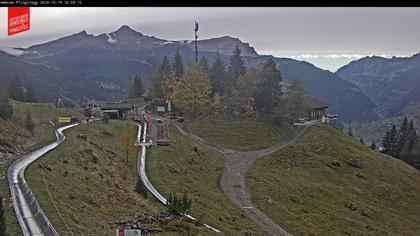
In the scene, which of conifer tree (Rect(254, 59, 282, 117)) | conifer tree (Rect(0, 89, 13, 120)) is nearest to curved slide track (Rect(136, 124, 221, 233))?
conifer tree (Rect(0, 89, 13, 120))

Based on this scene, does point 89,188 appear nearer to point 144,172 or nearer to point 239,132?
point 144,172

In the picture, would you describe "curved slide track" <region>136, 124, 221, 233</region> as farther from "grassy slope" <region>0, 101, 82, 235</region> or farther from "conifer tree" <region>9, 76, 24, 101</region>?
"conifer tree" <region>9, 76, 24, 101</region>

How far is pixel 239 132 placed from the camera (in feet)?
235

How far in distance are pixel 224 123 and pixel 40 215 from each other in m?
55.3

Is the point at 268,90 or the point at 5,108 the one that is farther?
the point at 268,90

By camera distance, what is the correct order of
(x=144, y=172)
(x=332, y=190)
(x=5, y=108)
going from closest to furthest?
(x=144, y=172) < (x=5, y=108) < (x=332, y=190)

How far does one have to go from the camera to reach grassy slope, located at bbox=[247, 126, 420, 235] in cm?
4228

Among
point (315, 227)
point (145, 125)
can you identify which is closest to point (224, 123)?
point (145, 125)

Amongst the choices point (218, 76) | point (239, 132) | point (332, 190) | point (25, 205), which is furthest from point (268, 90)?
point (25, 205)

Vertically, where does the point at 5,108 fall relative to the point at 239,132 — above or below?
above

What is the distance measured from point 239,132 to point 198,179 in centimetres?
2623

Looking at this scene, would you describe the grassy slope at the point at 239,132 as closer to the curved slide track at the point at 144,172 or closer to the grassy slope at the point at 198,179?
the grassy slope at the point at 198,179

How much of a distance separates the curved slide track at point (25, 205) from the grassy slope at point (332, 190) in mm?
21993

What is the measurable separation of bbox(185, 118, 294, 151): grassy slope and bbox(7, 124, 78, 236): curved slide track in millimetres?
38926
